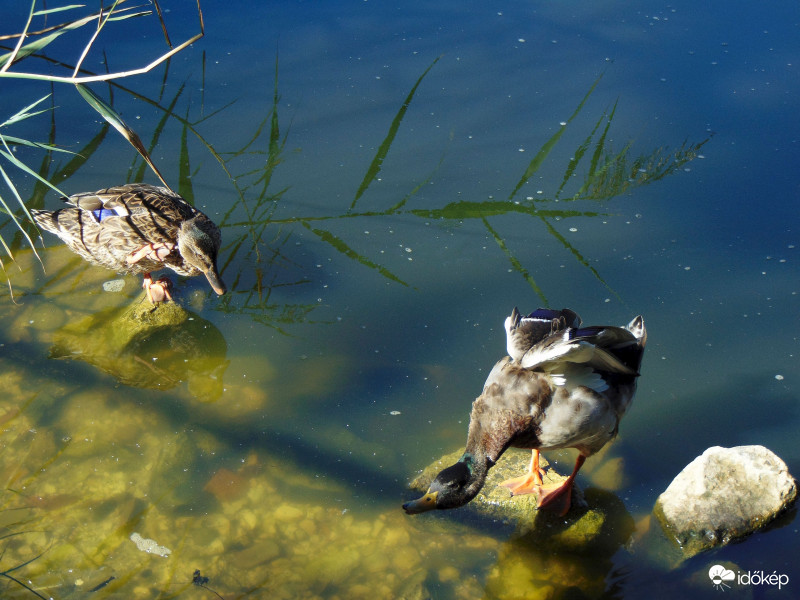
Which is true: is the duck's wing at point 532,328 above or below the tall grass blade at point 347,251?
above

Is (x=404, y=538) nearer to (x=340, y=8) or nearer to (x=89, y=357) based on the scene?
(x=89, y=357)

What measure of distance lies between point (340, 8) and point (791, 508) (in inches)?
240

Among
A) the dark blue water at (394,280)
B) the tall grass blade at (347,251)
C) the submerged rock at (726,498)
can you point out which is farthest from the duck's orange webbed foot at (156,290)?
the submerged rock at (726,498)

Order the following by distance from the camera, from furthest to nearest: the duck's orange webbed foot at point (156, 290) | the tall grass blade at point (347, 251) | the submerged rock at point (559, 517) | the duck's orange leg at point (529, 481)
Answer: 1. the tall grass blade at point (347, 251)
2. the duck's orange webbed foot at point (156, 290)
3. the duck's orange leg at point (529, 481)
4. the submerged rock at point (559, 517)

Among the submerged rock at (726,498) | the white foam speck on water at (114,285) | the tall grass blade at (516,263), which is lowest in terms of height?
the submerged rock at (726,498)

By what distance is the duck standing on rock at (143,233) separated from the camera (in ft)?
13.7

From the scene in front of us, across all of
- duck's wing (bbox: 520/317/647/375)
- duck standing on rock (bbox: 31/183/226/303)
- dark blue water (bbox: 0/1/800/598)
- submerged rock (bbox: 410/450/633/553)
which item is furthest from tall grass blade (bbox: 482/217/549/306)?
duck standing on rock (bbox: 31/183/226/303)

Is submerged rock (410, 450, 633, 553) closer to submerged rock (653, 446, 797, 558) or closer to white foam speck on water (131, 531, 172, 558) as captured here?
submerged rock (653, 446, 797, 558)

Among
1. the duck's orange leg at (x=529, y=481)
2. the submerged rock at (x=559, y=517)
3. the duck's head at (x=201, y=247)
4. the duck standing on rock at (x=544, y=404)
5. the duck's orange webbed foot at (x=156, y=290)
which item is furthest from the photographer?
the duck's orange webbed foot at (x=156, y=290)

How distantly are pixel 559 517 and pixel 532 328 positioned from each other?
93cm

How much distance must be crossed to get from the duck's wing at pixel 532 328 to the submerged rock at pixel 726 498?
904 mm

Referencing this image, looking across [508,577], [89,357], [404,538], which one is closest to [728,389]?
[508,577]

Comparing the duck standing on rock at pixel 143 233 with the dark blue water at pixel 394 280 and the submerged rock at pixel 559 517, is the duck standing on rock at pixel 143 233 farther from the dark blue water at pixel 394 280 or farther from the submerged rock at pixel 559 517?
the submerged rock at pixel 559 517

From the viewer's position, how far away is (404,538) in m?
3.23
